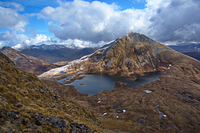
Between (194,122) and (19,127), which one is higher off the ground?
(19,127)

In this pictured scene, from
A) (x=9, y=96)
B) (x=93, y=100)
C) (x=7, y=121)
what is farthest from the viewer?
(x=93, y=100)

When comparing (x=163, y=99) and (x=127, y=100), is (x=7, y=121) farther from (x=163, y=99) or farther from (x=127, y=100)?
(x=163, y=99)

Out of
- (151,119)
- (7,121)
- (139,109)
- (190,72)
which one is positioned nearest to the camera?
(7,121)

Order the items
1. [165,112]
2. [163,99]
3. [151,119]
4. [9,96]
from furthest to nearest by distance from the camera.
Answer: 1. [163,99]
2. [165,112]
3. [151,119]
4. [9,96]

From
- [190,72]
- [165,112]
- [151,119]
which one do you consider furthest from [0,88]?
[190,72]

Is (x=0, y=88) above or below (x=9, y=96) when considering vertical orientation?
above

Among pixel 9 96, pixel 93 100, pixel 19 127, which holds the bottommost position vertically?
pixel 93 100

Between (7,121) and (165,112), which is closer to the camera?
(7,121)

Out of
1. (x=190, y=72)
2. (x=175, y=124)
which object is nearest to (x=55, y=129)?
(x=175, y=124)

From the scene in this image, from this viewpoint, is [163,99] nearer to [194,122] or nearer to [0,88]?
[194,122]
